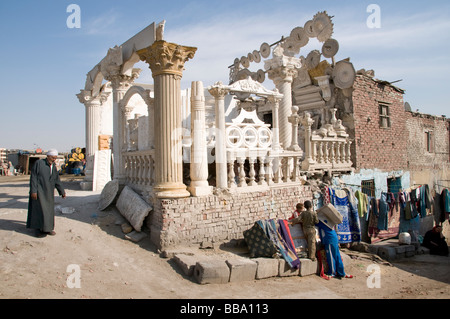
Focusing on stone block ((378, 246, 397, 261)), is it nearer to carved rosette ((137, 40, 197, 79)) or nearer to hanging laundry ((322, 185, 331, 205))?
hanging laundry ((322, 185, 331, 205))

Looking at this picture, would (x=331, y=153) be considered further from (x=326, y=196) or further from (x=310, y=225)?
(x=310, y=225)

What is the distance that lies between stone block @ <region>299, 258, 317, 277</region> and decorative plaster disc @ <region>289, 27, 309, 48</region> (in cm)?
867

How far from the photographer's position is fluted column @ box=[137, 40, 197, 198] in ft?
22.2

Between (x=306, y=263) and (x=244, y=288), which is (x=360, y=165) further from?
(x=244, y=288)

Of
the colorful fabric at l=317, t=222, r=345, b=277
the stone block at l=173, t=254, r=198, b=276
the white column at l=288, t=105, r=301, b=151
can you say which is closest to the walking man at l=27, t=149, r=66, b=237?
the stone block at l=173, t=254, r=198, b=276

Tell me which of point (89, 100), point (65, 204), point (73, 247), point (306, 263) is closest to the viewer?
point (73, 247)

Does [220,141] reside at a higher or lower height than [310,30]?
lower

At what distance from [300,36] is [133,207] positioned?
903cm

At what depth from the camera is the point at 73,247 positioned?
6078 mm

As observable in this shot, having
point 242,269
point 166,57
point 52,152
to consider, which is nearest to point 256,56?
point 166,57

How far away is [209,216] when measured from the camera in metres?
7.05

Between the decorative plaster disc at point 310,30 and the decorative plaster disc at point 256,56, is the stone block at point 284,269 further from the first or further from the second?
the decorative plaster disc at point 256,56
